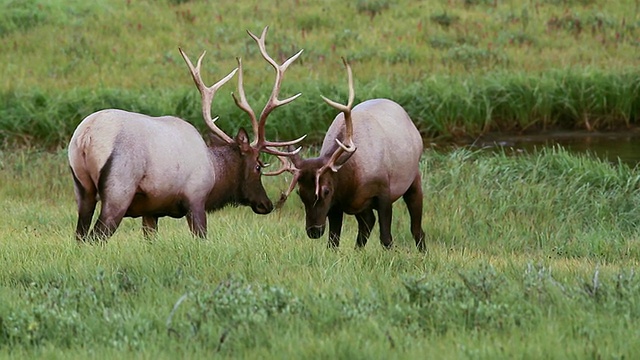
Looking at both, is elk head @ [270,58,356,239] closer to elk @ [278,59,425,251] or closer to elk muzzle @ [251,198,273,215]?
elk @ [278,59,425,251]

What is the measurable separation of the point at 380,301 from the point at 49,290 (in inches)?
70.1

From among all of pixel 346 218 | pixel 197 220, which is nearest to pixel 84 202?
pixel 197 220

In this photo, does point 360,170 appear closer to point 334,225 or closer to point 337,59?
point 334,225

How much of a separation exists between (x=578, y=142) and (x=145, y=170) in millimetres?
9383

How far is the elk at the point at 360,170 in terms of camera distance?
336 inches

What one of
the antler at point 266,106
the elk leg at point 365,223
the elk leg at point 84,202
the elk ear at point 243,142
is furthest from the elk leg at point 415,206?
the elk leg at point 84,202

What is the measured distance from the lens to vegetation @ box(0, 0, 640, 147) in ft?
53.6

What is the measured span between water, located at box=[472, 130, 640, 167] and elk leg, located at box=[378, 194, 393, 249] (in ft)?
21.6

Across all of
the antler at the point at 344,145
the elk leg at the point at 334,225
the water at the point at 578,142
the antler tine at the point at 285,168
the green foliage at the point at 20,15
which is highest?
the antler at the point at 344,145

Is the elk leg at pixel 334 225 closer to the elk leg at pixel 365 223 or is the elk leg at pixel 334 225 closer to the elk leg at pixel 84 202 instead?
the elk leg at pixel 365 223

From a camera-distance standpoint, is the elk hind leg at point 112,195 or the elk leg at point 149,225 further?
the elk leg at point 149,225

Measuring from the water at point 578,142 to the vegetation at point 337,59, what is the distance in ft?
1.10

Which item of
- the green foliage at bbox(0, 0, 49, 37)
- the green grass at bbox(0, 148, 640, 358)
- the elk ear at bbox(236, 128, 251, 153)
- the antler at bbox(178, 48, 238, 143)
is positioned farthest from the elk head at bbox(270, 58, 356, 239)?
the green foliage at bbox(0, 0, 49, 37)

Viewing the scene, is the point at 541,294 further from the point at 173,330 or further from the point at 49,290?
the point at 49,290
